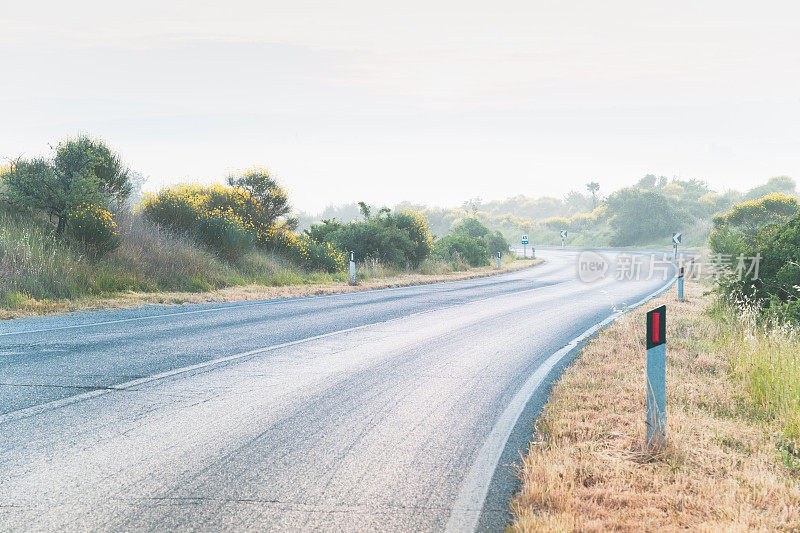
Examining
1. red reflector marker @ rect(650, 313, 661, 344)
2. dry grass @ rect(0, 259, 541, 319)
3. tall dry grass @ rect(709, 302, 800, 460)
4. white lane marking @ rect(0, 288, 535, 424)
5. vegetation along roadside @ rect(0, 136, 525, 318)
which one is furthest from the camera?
vegetation along roadside @ rect(0, 136, 525, 318)

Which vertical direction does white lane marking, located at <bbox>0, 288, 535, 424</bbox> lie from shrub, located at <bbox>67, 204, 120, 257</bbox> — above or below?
below

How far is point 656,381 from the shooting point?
14.4ft

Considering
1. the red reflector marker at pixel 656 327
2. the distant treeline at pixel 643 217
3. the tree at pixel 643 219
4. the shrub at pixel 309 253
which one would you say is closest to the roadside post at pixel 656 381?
the red reflector marker at pixel 656 327

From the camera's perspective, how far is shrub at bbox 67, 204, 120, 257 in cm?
1406

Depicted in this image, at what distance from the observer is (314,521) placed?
320 centimetres

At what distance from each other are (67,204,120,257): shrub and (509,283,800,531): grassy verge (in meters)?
12.0

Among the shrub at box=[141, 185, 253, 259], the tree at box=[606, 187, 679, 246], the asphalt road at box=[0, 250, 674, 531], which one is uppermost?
the tree at box=[606, 187, 679, 246]

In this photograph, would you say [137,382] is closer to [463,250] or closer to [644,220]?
[463,250]

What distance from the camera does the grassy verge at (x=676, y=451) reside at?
332 centimetres

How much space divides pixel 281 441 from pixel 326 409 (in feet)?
2.98

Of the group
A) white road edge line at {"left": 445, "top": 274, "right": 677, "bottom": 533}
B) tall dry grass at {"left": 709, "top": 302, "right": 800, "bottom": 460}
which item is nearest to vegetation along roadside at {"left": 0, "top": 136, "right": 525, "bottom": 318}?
white road edge line at {"left": 445, "top": 274, "right": 677, "bottom": 533}

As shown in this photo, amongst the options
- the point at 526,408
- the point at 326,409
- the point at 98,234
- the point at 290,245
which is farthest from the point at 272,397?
the point at 290,245

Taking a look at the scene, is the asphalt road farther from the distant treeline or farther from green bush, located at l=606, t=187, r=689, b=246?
green bush, located at l=606, t=187, r=689, b=246

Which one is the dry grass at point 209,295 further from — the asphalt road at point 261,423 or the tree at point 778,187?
the tree at point 778,187
